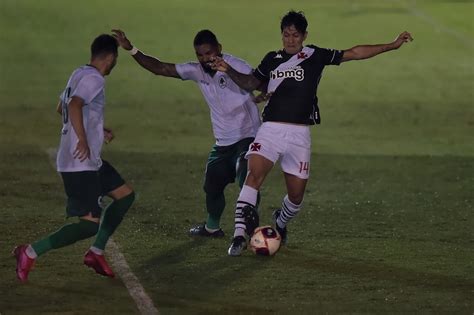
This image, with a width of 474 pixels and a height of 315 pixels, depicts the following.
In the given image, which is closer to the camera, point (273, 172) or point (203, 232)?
point (203, 232)

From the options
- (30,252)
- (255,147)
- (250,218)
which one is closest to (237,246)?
(250,218)

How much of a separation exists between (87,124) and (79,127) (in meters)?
0.42

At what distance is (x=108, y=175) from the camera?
1233cm

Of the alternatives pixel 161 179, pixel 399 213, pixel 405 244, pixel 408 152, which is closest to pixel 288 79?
pixel 405 244

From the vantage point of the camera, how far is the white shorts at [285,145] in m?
12.8

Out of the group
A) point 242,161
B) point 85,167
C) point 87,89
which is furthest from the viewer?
point 242,161

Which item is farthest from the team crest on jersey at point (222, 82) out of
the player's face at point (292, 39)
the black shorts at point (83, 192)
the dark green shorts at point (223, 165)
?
the black shorts at point (83, 192)

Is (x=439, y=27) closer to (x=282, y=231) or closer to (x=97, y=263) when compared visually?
(x=282, y=231)

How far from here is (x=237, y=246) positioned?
12867 mm

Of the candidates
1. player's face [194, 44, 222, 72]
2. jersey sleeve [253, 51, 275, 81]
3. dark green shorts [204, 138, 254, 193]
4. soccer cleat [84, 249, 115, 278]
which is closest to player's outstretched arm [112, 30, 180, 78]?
player's face [194, 44, 222, 72]

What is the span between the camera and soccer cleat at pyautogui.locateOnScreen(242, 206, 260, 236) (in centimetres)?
1262

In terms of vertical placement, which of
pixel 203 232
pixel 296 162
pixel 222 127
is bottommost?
pixel 203 232

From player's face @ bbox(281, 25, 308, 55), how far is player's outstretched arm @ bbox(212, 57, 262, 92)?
1.44 feet

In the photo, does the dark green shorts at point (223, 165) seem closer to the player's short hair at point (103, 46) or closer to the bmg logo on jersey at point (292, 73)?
the bmg logo on jersey at point (292, 73)
